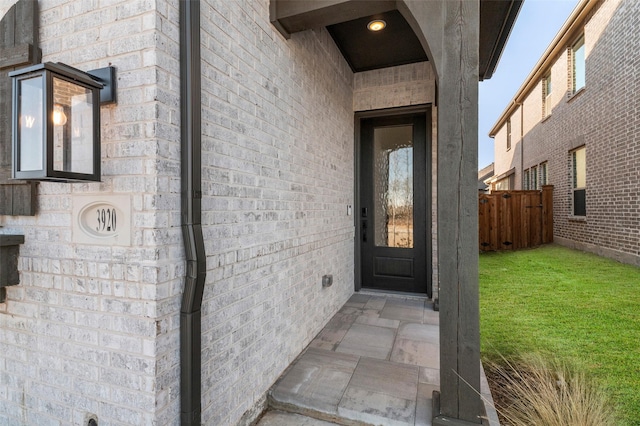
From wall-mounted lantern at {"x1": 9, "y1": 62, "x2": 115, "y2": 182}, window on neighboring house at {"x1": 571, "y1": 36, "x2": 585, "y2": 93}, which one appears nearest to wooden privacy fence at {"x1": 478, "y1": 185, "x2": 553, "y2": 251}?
window on neighboring house at {"x1": 571, "y1": 36, "x2": 585, "y2": 93}

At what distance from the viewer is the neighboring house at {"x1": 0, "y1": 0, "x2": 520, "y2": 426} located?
4.25ft

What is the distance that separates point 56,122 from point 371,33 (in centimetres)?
289

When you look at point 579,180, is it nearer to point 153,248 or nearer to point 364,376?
point 364,376

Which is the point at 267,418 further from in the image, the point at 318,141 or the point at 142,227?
the point at 318,141

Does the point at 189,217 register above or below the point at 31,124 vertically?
below

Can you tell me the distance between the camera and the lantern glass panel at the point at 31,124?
1.17m

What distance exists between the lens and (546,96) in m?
9.72

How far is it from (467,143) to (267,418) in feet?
6.38

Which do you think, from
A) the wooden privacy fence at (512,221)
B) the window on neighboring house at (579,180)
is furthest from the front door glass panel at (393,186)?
the window on neighboring house at (579,180)


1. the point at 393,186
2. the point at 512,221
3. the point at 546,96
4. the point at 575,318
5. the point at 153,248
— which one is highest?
the point at 546,96

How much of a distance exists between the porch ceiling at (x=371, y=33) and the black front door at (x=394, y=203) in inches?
30.9

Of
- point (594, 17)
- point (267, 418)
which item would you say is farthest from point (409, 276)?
point (594, 17)

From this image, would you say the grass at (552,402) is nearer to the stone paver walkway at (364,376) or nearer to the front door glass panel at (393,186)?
the stone paver walkway at (364,376)

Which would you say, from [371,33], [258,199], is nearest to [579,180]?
[371,33]
